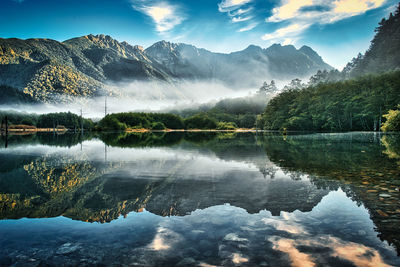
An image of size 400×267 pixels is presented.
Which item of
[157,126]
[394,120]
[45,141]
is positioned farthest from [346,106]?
[157,126]

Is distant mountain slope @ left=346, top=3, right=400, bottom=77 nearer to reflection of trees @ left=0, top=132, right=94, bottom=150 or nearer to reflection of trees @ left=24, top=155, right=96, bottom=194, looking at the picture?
reflection of trees @ left=0, top=132, right=94, bottom=150

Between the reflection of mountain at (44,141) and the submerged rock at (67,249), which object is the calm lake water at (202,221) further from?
the reflection of mountain at (44,141)

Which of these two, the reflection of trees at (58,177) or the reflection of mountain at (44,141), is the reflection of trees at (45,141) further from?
the reflection of trees at (58,177)

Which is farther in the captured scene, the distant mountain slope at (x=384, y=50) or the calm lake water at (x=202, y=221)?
the distant mountain slope at (x=384, y=50)

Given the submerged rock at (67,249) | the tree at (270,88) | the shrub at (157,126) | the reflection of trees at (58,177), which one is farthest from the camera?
the tree at (270,88)

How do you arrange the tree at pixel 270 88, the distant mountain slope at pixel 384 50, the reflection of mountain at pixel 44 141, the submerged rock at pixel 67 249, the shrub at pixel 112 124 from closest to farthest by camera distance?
the submerged rock at pixel 67 249 → the reflection of mountain at pixel 44 141 → the distant mountain slope at pixel 384 50 → the shrub at pixel 112 124 → the tree at pixel 270 88

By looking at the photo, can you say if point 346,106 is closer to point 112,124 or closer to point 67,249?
point 67,249

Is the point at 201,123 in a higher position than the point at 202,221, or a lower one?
higher

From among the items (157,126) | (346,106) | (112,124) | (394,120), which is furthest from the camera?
(157,126)

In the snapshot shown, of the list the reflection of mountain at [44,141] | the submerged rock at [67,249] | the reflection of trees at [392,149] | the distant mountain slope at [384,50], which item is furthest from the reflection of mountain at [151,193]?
the distant mountain slope at [384,50]

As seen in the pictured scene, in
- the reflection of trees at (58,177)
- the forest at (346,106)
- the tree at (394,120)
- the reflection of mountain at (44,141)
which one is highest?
the forest at (346,106)

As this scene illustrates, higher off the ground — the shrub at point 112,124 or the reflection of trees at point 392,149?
the shrub at point 112,124

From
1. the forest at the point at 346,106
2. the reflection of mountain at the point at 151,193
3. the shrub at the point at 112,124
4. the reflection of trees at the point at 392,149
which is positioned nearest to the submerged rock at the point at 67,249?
the reflection of mountain at the point at 151,193

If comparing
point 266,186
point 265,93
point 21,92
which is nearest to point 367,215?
point 266,186
